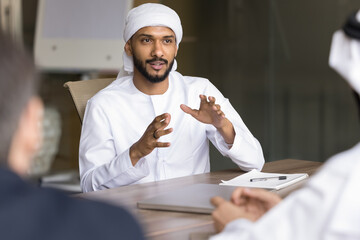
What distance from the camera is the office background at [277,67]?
201 inches

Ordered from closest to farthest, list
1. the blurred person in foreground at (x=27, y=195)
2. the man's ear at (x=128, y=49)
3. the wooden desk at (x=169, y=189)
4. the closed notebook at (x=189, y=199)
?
the blurred person in foreground at (x=27, y=195) < the wooden desk at (x=169, y=189) < the closed notebook at (x=189, y=199) < the man's ear at (x=128, y=49)

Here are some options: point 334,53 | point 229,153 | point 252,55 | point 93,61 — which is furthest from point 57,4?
point 334,53

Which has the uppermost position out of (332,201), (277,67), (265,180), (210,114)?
(332,201)

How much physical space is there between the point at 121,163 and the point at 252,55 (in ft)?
10.1

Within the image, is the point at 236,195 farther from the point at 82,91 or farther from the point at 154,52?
the point at 82,91

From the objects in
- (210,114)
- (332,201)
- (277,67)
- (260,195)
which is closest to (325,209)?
(332,201)

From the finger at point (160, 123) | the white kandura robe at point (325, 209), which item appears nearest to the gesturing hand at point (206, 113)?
the finger at point (160, 123)

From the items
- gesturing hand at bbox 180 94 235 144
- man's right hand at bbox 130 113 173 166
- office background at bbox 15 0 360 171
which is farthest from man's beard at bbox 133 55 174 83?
office background at bbox 15 0 360 171

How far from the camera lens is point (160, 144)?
2490mm

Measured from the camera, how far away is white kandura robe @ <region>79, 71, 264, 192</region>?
Answer: 2834 mm

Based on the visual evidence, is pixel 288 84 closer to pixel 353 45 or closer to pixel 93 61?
pixel 93 61

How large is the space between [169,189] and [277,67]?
3264 mm

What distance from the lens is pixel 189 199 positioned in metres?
2.08

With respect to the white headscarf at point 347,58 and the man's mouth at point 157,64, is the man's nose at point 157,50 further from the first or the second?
the white headscarf at point 347,58
